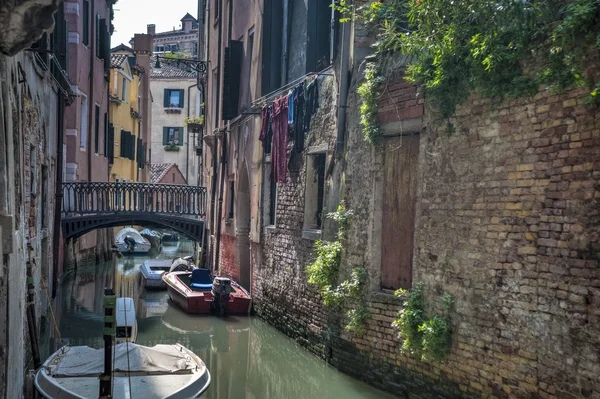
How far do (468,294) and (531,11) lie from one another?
9.98ft

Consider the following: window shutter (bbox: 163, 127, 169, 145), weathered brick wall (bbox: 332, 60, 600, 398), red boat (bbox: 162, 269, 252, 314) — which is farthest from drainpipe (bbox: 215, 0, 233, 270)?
window shutter (bbox: 163, 127, 169, 145)

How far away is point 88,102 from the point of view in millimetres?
23281

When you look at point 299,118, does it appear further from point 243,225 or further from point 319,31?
point 243,225

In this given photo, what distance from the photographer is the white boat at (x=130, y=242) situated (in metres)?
32.2

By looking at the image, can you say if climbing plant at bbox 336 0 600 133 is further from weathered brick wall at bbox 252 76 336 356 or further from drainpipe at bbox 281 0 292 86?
drainpipe at bbox 281 0 292 86

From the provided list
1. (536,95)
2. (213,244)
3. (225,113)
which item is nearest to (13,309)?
(536,95)

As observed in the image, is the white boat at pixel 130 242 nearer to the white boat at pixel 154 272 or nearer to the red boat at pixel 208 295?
the white boat at pixel 154 272

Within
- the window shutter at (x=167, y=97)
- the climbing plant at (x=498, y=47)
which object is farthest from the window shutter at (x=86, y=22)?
the window shutter at (x=167, y=97)

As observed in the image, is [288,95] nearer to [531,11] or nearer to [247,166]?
[247,166]

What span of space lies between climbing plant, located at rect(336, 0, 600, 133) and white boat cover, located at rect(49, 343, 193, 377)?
4337 millimetres

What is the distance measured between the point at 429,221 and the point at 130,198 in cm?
1469

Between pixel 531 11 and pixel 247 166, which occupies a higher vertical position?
pixel 531 11

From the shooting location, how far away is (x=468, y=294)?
817 cm

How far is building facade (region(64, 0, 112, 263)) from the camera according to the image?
21.3 metres
